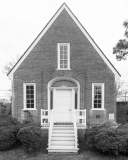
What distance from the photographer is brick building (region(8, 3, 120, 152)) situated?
Answer: 54.4ft

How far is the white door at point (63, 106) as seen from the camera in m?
16.7

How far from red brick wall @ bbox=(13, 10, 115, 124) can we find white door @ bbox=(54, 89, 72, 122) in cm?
85

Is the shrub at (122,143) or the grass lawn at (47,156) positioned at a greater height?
the shrub at (122,143)

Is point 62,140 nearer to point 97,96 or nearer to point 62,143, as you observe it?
point 62,143

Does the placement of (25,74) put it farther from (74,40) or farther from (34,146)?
(34,146)

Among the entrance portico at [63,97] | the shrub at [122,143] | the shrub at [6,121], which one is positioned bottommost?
the shrub at [122,143]

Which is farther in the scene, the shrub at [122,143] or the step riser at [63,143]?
the step riser at [63,143]

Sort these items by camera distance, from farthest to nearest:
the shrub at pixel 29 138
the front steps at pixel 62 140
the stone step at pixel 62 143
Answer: the stone step at pixel 62 143
the front steps at pixel 62 140
the shrub at pixel 29 138

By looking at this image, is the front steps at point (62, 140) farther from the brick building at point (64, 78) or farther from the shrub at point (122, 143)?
the brick building at point (64, 78)

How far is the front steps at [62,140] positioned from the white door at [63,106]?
98.9 inches

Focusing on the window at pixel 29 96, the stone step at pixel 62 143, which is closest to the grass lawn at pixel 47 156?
the stone step at pixel 62 143

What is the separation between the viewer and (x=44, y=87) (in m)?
16.7

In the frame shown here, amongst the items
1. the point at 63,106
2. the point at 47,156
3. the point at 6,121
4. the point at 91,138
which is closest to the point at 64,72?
the point at 63,106

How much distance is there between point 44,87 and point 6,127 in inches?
184
